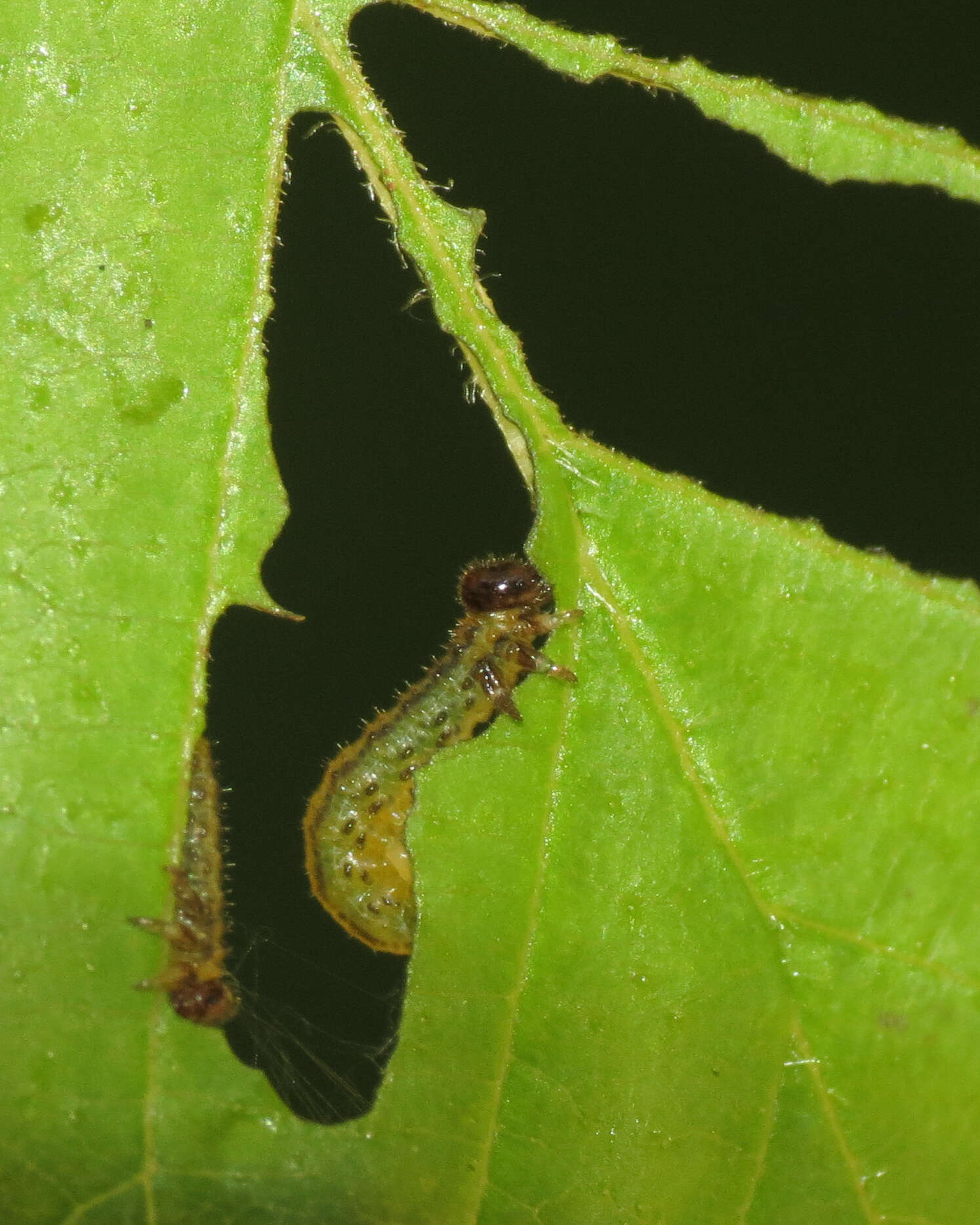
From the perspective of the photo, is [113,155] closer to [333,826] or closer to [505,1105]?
[333,826]

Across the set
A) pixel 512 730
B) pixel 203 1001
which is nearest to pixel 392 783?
pixel 512 730

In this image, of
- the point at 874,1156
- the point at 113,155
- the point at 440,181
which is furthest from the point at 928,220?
the point at 874,1156

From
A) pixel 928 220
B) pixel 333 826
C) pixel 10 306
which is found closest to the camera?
pixel 10 306

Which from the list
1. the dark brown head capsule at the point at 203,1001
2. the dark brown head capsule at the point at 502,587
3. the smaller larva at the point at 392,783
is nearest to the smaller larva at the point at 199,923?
the dark brown head capsule at the point at 203,1001

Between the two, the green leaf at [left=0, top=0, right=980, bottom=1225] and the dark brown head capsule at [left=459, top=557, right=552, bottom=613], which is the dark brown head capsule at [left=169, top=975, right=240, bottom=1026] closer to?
the green leaf at [left=0, top=0, right=980, bottom=1225]

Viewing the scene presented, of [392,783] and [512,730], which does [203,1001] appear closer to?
[392,783]

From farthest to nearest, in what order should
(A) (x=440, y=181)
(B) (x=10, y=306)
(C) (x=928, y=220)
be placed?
(C) (x=928, y=220) → (A) (x=440, y=181) → (B) (x=10, y=306)
